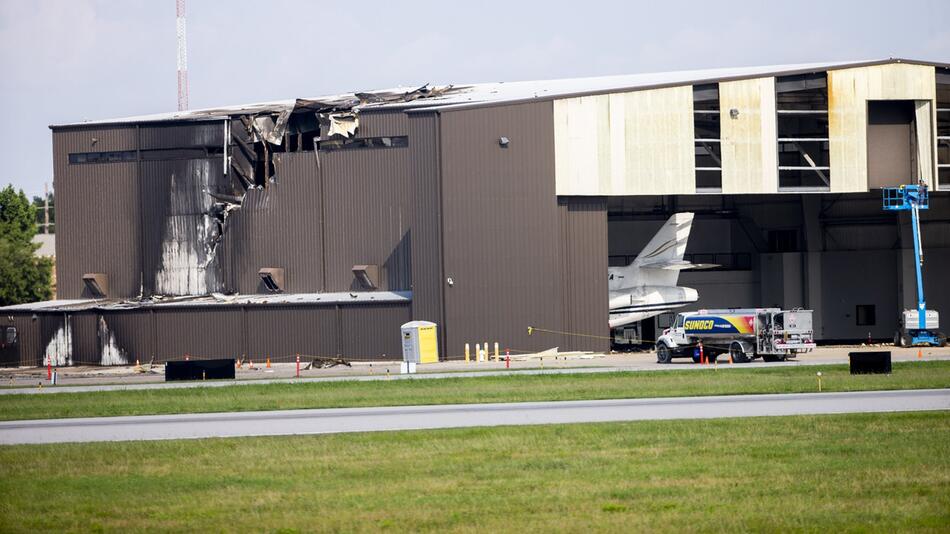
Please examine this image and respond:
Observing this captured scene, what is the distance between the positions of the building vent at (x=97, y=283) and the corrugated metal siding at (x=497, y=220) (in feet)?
79.5

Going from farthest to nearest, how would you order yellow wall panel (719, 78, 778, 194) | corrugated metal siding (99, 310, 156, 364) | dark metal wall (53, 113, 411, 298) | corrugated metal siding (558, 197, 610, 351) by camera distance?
corrugated metal siding (99, 310, 156, 364)
dark metal wall (53, 113, 411, 298)
corrugated metal siding (558, 197, 610, 351)
yellow wall panel (719, 78, 778, 194)

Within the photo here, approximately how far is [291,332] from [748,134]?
27.1 metres

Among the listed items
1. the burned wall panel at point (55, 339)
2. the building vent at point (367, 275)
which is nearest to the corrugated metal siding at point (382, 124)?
the building vent at point (367, 275)

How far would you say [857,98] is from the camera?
59.4 m

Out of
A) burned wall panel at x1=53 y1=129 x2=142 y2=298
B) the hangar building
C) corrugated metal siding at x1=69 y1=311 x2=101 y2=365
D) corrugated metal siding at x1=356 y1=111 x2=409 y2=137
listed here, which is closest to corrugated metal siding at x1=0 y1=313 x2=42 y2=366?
the hangar building

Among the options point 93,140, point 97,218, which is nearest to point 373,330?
point 97,218

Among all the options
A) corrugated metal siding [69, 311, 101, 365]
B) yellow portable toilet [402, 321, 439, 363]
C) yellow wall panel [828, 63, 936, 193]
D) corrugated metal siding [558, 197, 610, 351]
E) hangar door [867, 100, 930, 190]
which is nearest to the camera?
yellow portable toilet [402, 321, 439, 363]

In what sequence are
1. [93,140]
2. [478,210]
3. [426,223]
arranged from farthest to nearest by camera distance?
[93,140], [426,223], [478,210]

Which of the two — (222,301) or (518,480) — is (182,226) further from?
(518,480)

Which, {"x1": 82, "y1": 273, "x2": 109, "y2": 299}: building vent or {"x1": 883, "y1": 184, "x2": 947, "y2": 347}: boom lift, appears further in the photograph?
{"x1": 82, "y1": 273, "x2": 109, "y2": 299}: building vent

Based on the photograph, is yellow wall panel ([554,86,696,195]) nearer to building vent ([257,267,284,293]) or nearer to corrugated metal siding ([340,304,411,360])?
corrugated metal siding ([340,304,411,360])

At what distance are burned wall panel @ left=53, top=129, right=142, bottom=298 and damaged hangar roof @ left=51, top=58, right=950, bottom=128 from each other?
57.3 inches

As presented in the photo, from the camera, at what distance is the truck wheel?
5012 cm

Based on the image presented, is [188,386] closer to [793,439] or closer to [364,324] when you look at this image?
[364,324]
